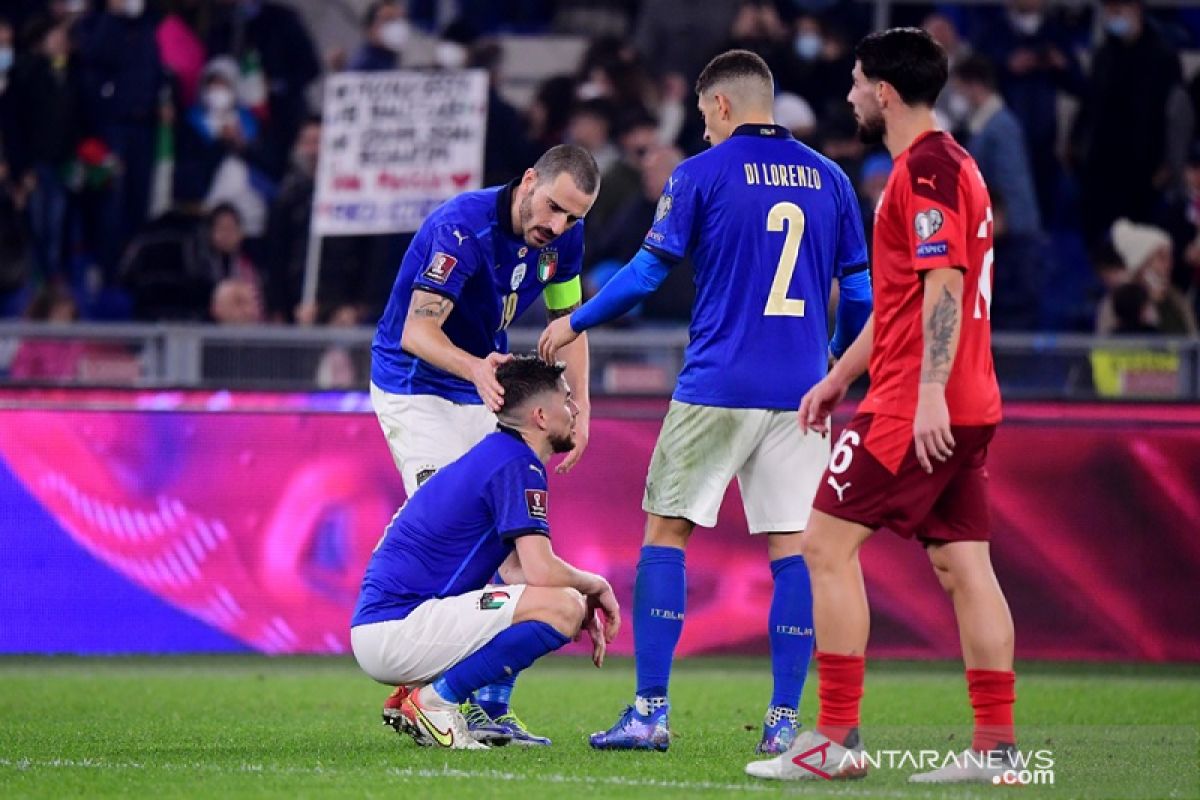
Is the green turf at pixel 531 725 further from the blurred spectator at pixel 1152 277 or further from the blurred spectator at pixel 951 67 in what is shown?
the blurred spectator at pixel 951 67

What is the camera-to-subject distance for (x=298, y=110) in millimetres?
16594

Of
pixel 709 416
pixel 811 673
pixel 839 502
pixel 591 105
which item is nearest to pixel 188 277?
pixel 591 105

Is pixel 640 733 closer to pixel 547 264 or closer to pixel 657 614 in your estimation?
pixel 657 614

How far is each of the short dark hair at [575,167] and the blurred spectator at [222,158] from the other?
8.74 metres

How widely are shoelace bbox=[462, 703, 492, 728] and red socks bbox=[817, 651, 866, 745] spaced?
5.04 feet

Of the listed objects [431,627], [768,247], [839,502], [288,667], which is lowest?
[288,667]

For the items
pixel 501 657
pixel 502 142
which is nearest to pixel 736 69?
pixel 501 657

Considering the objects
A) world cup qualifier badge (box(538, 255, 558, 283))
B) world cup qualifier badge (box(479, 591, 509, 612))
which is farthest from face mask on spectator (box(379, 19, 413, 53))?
world cup qualifier badge (box(479, 591, 509, 612))

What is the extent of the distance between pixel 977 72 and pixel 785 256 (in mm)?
7895

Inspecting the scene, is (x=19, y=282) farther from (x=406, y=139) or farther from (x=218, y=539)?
(x=218, y=539)

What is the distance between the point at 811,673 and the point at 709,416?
3.77m

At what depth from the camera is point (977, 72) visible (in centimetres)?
1476

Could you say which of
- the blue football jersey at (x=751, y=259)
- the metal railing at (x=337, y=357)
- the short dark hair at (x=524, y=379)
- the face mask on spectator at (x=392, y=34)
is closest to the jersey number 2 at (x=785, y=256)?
the blue football jersey at (x=751, y=259)

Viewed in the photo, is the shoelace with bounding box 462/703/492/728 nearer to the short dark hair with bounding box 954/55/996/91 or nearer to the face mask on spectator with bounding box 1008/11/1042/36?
the short dark hair with bounding box 954/55/996/91
